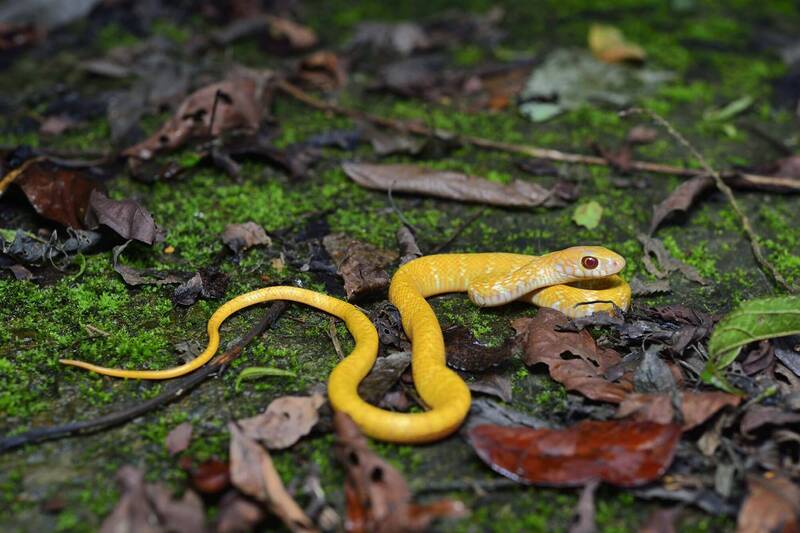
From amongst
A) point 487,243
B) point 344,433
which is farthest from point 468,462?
point 487,243

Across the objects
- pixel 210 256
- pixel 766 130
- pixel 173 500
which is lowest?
pixel 766 130

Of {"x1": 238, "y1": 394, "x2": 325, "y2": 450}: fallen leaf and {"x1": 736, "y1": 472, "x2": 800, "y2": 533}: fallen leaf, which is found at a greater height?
{"x1": 238, "y1": 394, "x2": 325, "y2": 450}: fallen leaf

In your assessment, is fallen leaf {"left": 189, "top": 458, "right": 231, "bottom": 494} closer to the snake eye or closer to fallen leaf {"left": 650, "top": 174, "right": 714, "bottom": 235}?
the snake eye

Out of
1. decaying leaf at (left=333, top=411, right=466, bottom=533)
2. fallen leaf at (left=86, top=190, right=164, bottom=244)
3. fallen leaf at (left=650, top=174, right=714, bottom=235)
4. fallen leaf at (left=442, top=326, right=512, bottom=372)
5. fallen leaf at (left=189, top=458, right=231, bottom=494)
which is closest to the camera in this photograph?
decaying leaf at (left=333, top=411, right=466, bottom=533)

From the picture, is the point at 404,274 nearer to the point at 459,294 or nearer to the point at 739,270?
the point at 459,294

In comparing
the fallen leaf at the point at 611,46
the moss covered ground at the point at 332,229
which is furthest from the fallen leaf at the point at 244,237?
the fallen leaf at the point at 611,46

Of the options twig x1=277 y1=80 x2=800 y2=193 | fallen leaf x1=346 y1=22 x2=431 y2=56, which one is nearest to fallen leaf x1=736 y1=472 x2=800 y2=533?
twig x1=277 y1=80 x2=800 y2=193

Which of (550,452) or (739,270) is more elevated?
(550,452)
